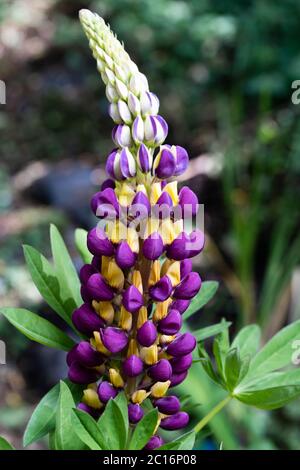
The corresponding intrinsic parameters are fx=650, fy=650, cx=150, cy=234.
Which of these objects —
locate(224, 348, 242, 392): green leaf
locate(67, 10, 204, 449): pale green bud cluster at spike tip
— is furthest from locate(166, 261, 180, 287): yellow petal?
locate(224, 348, 242, 392): green leaf

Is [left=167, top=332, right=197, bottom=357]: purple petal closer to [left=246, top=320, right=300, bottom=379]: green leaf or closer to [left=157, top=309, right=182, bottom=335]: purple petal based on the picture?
[left=157, top=309, right=182, bottom=335]: purple petal

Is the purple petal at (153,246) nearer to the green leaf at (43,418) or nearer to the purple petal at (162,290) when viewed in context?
the purple petal at (162,290)

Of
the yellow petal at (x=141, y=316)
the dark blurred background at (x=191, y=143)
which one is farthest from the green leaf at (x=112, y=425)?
→ the dark blurred background at (x=191, y=143)

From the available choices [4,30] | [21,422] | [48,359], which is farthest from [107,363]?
[4,30]

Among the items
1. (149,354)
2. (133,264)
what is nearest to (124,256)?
(133,264)

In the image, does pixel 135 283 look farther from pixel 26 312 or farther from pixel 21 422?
pixel 21 422
